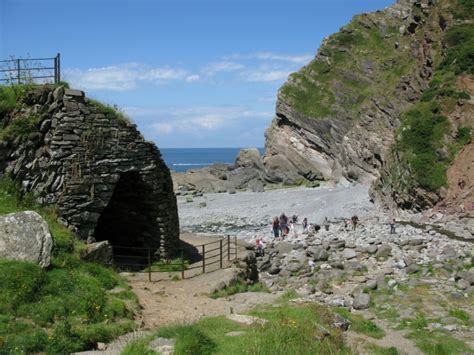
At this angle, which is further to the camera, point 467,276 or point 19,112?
point 467,276

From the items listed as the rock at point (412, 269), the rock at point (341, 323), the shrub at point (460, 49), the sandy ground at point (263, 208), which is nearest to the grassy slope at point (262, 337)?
the rock at point (341, 323)

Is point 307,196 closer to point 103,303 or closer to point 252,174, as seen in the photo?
point 252,174

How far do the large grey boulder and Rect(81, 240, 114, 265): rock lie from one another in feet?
7.05

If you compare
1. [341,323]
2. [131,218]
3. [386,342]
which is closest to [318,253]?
[131,218]

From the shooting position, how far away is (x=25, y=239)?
14.4 m

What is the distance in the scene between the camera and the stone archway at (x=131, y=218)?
2114cm

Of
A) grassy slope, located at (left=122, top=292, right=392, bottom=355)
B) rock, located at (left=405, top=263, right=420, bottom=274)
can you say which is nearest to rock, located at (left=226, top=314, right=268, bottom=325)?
grassy slope, located at (left=122, top=292, right=392, bottom=355)

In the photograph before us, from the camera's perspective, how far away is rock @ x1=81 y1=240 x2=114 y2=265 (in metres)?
17.0

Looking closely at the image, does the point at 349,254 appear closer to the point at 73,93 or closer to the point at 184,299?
the point at 184,299

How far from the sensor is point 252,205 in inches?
2212

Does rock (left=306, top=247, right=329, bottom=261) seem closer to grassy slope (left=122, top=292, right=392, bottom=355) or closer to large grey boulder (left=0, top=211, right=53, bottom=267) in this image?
grassy slope (left=122, top=292, right=392, bottom=355)

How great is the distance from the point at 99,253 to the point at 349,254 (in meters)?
14.8

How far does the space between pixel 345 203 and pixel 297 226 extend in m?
10.5

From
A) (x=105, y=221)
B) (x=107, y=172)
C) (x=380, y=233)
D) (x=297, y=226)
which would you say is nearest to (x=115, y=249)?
(x=105, y=221)
